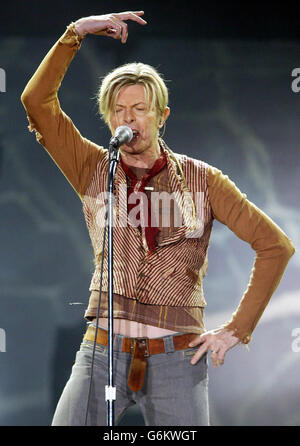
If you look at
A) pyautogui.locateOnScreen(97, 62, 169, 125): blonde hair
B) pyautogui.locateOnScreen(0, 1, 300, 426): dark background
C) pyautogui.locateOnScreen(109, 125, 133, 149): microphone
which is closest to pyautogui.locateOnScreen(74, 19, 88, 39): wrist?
pyautogui.locateOnScreen(97, 62, 169, 125): blonde hair

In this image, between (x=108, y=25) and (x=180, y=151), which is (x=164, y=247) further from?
(x=180, y=151)

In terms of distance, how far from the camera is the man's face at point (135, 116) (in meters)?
2.06

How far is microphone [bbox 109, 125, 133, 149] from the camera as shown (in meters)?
1.76

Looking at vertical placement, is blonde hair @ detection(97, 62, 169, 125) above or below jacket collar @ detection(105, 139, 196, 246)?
above

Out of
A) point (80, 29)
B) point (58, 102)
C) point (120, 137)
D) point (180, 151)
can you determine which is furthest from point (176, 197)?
point (180, 151)

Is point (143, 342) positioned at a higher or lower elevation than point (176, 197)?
lower

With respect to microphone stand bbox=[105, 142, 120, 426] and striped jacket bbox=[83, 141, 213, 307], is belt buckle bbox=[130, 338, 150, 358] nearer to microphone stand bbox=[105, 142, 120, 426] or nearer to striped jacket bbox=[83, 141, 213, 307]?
striped jacket bbox=[83, 141, 213, 307]

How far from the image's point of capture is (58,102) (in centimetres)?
204

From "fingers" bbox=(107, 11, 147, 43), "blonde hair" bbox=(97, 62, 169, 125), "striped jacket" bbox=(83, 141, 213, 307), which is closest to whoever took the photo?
"fingers" bbox=(107, 11, 147, 43)

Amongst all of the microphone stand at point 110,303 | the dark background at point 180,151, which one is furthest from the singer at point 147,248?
the dark background at point 180,151

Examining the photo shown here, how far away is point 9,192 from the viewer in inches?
129

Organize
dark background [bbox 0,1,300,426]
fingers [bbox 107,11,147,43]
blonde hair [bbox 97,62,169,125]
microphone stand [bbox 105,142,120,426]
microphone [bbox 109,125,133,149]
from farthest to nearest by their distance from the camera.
A: 1. dark background [bbox 0,1,300,426]
2. blonde hair [bbox 97,62,169,125]
3. fingers [bbox 107,11,147,43]
4. microphone [bbox 109,125,133,149]
5. microphone stand [bbox 105,142,120,426]

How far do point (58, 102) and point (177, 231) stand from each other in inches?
22.7
